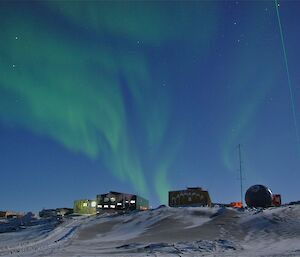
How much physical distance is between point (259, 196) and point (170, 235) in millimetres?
22832

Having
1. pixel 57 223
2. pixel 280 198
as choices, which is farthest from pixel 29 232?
pixel 280 198

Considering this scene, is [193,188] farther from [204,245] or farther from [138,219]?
[204,245]

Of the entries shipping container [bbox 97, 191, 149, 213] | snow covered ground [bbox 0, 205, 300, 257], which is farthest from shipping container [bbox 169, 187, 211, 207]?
snow covered ground [bbox 0, 205, 300, 257]

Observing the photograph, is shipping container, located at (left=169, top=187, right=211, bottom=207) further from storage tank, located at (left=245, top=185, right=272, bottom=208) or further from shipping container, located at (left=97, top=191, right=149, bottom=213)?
shipping container, located at (left=97, top=191, right=149, bottom=213)

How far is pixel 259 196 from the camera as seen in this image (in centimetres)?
5003

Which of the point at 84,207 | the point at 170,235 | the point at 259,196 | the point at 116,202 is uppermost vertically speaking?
the point at 116,202

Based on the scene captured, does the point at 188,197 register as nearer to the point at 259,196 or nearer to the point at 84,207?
the point at 259,196

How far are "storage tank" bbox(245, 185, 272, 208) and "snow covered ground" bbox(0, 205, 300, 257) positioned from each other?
1128cm

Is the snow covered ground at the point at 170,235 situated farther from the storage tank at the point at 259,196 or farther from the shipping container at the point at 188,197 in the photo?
the shipping container at the point at 188,197

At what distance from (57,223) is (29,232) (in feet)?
13.0

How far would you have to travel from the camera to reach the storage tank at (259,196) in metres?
49.9

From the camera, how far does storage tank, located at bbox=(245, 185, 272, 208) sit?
49.9m

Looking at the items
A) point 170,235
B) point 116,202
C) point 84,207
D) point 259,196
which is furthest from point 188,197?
point 170,235

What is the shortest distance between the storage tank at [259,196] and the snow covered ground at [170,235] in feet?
37.0
